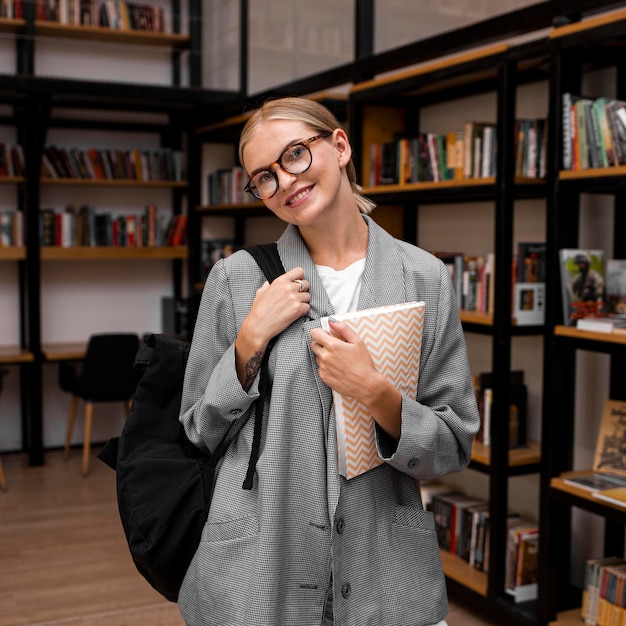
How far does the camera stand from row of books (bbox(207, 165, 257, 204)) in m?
5.91

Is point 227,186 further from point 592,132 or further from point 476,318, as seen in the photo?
point 592,132

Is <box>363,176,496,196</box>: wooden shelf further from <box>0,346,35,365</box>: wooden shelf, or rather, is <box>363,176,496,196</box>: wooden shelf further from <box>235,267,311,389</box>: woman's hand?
<box>0,346,35,365</box>: wooden shelf

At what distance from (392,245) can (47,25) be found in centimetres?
525

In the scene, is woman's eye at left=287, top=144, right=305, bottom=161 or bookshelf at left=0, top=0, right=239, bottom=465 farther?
bookshelf at left=0, top=0, right=239, bottom=465

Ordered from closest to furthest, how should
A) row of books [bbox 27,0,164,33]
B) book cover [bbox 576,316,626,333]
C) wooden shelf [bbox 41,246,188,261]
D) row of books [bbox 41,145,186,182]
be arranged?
1. book cover [bbox 576,316,626,333]
2. row of books [bbox 27,0,164,33]
3. wooden shelf [bbox 41,246,188,261]
4. row of books [bbox 41,145,186,182]

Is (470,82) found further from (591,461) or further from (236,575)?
(236,575)

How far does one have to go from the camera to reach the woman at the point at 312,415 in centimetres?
129

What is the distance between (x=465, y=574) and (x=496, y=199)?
5.13 ft

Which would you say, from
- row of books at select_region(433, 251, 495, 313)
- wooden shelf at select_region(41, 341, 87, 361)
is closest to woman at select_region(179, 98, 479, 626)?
row of books at select_region(433, 251, 495, 313)

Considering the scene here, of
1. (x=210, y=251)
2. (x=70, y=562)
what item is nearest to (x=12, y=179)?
(x=210, y=251)

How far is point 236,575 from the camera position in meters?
1.30

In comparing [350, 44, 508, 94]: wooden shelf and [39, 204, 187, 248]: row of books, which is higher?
[350, 44, 508, 94]: wooden shelf

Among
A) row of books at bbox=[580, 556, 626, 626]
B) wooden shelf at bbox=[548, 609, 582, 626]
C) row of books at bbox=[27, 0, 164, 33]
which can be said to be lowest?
wooden shelf at bbox=[548, 609, 582, 626]

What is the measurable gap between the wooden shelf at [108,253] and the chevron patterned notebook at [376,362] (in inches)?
205
